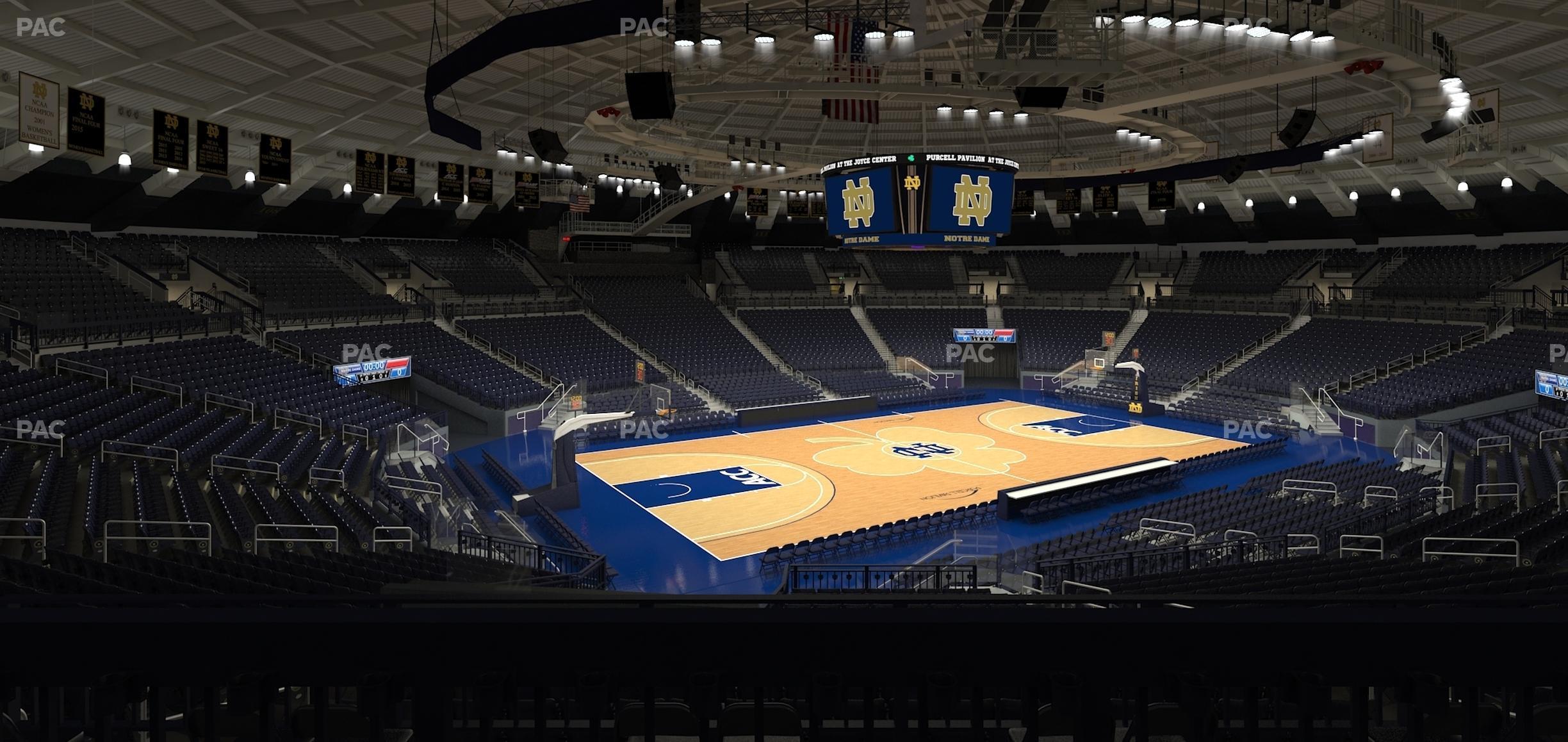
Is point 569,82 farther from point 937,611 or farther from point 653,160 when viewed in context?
point 937,611

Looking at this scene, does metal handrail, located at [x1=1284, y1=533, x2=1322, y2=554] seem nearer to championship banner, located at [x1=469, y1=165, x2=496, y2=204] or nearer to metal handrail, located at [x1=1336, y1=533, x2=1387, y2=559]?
metal handrail, located at [x1=1336, y1=533, x2=1387, y2=559]

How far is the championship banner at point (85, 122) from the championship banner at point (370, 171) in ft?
19.9

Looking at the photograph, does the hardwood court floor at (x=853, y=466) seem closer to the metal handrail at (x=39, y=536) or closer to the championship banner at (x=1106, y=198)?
the championship banner at (x=1106, y=198)

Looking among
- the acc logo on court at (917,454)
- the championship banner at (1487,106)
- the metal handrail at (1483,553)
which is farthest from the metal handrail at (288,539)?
the championship banner at (1487,106)

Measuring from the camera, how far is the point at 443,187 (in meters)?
22.9

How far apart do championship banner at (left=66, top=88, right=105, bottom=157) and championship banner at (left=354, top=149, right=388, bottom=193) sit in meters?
6.06

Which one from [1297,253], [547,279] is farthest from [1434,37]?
[547,279]

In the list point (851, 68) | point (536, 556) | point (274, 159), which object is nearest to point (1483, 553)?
point (851, 68)

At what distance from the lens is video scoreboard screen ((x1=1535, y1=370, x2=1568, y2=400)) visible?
25452 mm

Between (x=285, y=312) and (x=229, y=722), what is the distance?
34.2m

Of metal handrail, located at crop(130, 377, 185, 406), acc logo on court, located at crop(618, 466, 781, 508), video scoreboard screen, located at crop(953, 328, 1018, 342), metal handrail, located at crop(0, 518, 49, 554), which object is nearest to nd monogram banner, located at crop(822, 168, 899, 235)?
acc logo on court, located at crop(618, 466, 781, 508)

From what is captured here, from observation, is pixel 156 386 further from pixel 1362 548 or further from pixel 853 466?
pixel 1362 548

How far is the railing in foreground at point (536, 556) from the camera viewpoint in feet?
49.9

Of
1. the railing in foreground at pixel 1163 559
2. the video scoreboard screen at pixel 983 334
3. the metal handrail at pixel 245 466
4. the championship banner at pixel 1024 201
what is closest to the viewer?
the railing in foreground at pixel 1163 559
